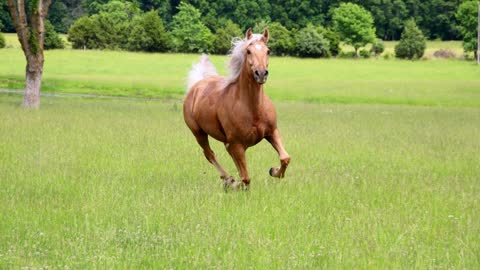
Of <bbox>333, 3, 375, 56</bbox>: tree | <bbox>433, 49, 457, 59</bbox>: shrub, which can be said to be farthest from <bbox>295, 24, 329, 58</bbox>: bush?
<bbox>433, 49, 457, 59</bbox>: shrub

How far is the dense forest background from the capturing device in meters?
104

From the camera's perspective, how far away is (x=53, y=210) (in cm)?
881

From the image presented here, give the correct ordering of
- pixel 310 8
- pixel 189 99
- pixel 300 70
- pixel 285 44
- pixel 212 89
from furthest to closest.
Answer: pixel 310 8, pixel 285 44, pixel 300 70, pixel 189 99, pixel 212 89

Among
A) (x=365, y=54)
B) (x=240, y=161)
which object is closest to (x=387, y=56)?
(x=365, y=54)

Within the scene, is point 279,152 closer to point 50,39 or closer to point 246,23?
point 50,39

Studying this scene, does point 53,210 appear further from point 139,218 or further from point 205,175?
point 205,175

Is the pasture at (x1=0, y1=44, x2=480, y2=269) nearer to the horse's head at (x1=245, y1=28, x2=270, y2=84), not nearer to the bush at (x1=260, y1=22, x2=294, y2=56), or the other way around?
the horse's head at (x1=245, y1=28, x2=270, y2=84)

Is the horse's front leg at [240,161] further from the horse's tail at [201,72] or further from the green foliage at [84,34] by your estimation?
the green foliage at [84,34]

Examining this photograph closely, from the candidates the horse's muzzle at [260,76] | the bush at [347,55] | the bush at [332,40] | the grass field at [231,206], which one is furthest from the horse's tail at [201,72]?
the bush at [347,55]

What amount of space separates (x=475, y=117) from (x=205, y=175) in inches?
823

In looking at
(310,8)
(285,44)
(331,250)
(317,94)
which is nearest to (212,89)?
(331,250)

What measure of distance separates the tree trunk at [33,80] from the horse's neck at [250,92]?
66.0 feet

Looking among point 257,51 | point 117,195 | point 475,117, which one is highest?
point 257,51

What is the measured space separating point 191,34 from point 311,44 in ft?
55.3
